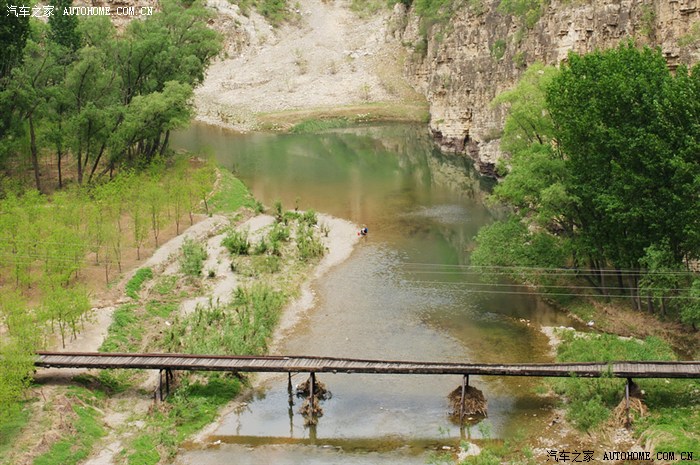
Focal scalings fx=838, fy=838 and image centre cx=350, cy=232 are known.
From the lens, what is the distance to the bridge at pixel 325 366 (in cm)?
3341

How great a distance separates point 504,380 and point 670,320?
32.7 feet

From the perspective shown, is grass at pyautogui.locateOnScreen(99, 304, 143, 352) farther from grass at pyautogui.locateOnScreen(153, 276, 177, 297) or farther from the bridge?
the bridge

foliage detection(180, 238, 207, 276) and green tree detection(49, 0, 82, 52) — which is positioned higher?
green tree detection(49, 0, 82, 52)

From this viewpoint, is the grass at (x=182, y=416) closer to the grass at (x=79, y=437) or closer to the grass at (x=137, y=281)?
the grass at (x=79, y=437)

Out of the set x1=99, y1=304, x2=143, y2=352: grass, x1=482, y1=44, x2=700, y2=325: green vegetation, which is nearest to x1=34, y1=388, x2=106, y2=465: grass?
x1=99, y1=304, x2=143, y2=352: grass

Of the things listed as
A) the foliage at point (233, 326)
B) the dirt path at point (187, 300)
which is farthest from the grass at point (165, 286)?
the foliage at point (233, 326)

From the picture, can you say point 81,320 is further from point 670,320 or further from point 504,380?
point 670,320

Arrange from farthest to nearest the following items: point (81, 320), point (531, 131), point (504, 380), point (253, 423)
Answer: point (531, 131) → point (81, 320) → point (504, 380) → point (253, 423)

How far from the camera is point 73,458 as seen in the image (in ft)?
100

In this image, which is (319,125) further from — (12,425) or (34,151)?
(12,425)

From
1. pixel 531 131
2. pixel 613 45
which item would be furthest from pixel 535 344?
pixel 613 45

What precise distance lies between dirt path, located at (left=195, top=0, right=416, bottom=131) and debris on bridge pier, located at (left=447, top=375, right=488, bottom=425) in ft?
264

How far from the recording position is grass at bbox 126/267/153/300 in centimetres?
4659

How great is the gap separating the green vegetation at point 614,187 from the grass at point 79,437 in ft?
75.4
